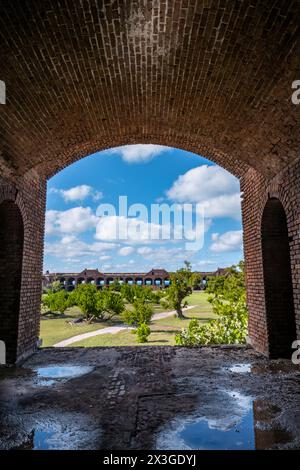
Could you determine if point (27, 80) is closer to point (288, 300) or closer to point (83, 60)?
point (83, 60)

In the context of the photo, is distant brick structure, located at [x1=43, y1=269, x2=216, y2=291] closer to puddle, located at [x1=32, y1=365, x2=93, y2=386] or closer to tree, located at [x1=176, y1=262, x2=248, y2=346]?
tree, located at [x1=176, y1=262, x2=248, y2=346]

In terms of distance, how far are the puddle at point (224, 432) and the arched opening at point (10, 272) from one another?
386cm

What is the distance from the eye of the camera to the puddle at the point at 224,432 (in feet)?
9.63

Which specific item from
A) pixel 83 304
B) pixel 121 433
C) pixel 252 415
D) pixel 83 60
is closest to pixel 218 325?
pixel 252 415

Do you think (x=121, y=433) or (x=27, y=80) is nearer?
(x=121, y=433)

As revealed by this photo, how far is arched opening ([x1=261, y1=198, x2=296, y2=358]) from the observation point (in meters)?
6.37

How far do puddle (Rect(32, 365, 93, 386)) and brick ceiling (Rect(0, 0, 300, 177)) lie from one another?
350 cm

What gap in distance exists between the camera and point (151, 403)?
3947 millimetres

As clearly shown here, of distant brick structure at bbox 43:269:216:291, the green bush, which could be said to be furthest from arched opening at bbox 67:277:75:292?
the green bush

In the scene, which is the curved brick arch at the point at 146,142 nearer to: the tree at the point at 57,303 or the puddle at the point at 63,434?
the puddle at the point at 63,434

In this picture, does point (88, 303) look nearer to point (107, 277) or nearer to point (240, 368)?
point (240, 368)

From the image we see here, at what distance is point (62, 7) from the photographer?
3.46m

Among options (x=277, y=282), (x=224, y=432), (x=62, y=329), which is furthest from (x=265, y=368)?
(x=62, y=329)
